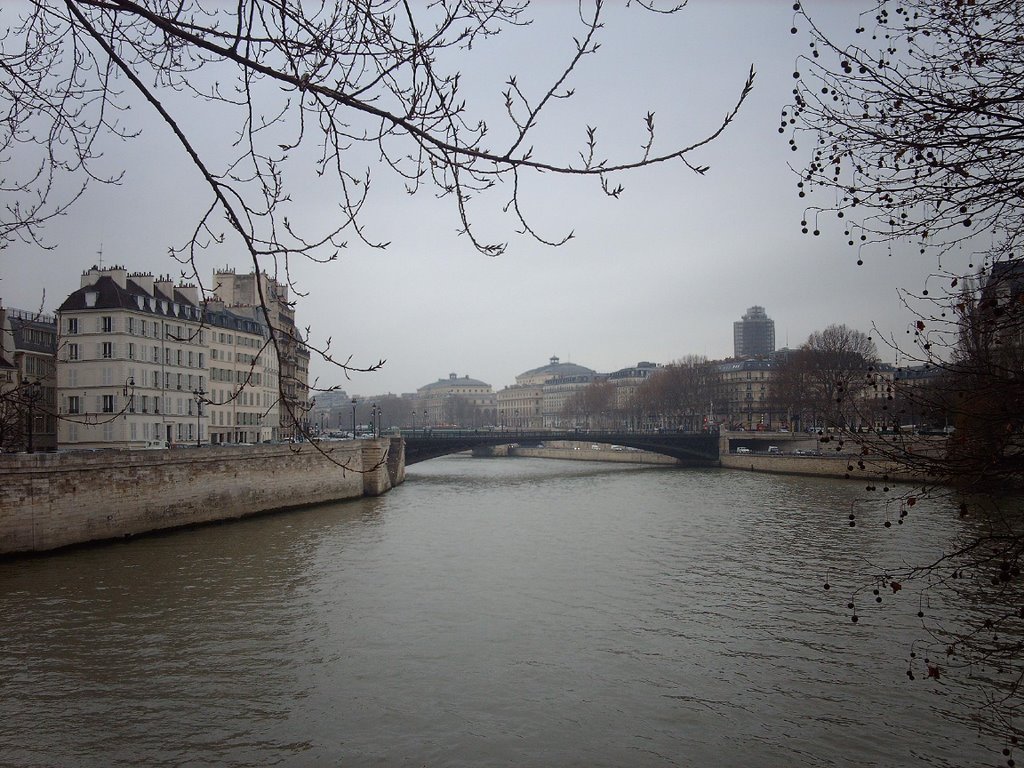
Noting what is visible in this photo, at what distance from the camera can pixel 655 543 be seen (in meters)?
23.7

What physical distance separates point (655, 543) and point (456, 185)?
2112 centimetres

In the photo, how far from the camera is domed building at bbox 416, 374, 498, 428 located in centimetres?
15888

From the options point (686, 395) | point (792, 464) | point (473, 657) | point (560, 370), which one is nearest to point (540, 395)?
point (560, 370)

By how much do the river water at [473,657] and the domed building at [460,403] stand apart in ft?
432

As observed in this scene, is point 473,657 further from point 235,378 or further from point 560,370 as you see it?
point 560,370

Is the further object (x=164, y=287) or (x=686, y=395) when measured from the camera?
(x=686, y=395)

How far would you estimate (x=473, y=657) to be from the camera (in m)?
12.7

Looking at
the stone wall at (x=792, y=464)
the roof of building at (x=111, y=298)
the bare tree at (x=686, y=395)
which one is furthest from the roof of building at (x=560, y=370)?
the roof of building at (x=111, y=298)

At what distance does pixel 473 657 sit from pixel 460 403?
14736 cm

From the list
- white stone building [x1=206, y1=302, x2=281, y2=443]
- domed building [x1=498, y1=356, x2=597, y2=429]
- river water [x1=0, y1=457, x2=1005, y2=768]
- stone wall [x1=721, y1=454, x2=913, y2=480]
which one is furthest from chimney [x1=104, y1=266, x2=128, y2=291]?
domed building [x1=498, y1=356, x2=597, y2=429]

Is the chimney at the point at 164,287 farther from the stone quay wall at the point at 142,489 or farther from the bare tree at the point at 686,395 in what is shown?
the bare tree at the point at 686,395

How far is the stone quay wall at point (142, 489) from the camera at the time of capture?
2103 centimetres

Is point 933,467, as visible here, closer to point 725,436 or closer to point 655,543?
point 655,543

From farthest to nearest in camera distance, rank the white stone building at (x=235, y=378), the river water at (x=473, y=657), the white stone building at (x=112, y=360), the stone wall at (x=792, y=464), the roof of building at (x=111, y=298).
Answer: the stone wall at (x=792, y=464), the white stone building at (x=235, y=378), the roof of building at (x=111, y=298), the white stone building at (x=112, y=360), the river water at (x=473, y=657)
